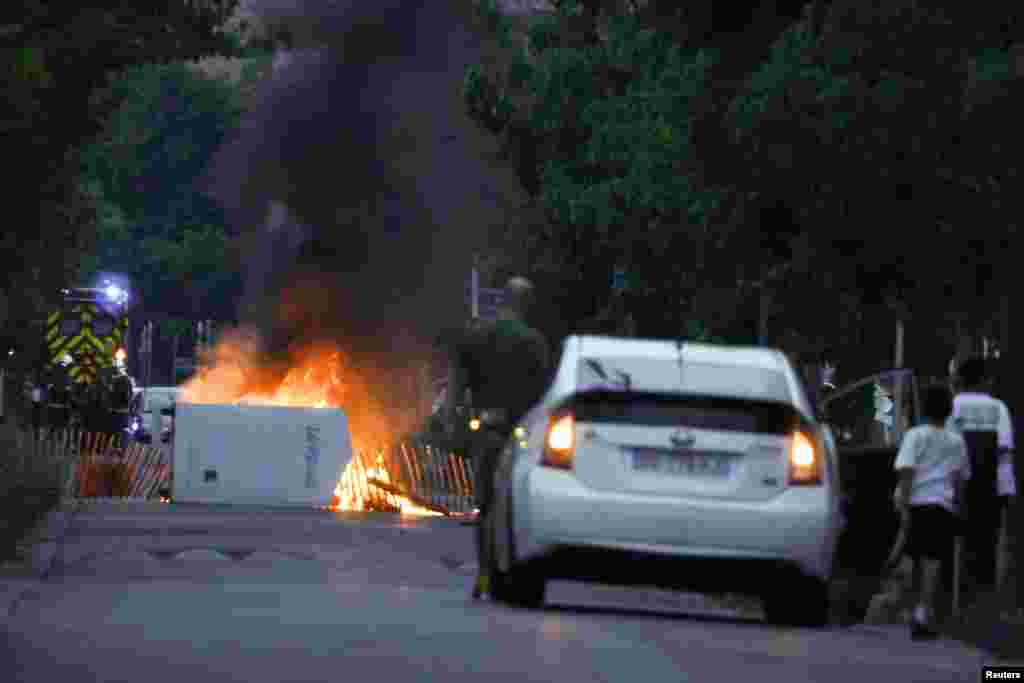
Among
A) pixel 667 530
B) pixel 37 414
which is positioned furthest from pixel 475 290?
pixel 667 530

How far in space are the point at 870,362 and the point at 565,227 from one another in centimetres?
669

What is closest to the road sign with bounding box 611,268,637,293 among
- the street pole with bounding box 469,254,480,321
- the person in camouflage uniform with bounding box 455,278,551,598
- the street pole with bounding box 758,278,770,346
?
the street pole with bounding box 758,278,770,346

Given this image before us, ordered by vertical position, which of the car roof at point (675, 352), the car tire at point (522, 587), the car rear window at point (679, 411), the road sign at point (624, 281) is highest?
the road sign at point (624, 281)

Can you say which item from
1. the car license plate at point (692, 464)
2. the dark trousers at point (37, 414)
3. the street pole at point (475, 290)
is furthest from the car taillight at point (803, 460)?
the dark trousers at point (37, 414)

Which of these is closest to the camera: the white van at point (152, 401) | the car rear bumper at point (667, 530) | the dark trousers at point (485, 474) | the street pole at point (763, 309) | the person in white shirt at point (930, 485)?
the car rear bumper at point (667, 530)

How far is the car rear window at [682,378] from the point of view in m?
16.9

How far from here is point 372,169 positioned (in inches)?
1960

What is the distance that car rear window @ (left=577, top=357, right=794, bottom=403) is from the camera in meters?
16.9

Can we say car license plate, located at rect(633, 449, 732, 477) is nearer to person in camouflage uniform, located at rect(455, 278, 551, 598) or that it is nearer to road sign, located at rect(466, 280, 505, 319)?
person in camouflage uniform, located at rect(455, 278, 551, 598)

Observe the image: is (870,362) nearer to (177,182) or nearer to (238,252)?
(238,252)

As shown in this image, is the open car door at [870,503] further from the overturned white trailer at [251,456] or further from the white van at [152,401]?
the white van at [152,401]

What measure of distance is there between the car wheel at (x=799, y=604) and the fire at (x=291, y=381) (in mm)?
28313

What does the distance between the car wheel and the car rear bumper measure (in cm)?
25

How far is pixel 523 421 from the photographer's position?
57.7ft
